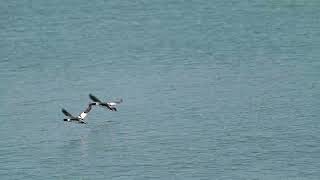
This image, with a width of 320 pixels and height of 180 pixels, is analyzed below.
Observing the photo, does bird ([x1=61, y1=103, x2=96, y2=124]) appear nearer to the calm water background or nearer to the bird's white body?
the bird's white body

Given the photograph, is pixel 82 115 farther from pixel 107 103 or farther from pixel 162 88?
pixel 162 88

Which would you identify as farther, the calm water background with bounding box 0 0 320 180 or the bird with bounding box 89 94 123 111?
the bird with bounding box 89 94 123 111

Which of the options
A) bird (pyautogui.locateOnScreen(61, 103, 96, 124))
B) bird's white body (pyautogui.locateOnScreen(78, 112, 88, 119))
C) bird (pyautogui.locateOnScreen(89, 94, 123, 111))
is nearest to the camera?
bird (pyautogui.locateOnScreen(61, 103, 96, 124))

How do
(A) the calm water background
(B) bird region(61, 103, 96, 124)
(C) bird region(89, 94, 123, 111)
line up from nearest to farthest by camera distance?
(A) the calm water background, (B) bird region(61, 103, 96, 124), (C) bird region(89, 94, 123, 111)

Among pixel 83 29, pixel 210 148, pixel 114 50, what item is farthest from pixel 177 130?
pixel 83 29

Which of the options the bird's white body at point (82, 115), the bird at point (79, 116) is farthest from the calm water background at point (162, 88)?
the bird at point (79, 116)

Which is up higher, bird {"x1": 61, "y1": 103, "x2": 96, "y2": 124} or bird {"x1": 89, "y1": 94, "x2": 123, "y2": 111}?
bird {"x1": 89, "y1": 94, "x2": 123, "y2": 111}

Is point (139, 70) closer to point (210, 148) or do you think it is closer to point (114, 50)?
point (114, 50)

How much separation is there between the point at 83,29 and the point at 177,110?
153 ft

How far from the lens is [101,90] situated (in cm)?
13600

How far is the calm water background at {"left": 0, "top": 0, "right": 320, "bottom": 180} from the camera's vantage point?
374ft

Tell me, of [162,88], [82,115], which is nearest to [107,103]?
[82,115]

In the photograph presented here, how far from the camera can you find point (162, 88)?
13650cm

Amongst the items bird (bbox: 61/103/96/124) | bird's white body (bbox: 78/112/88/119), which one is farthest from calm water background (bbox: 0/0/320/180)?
bird (bbox: 61/103/96/124)
